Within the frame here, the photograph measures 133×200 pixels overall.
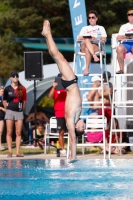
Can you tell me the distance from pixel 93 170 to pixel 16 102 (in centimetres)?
436

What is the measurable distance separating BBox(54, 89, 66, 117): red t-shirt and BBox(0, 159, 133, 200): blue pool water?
295 cm

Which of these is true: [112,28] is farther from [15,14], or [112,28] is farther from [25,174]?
[25,174]

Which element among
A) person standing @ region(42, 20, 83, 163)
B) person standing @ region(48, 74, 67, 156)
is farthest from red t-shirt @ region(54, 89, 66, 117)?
person standing @ region(42, 20, 83, 163)

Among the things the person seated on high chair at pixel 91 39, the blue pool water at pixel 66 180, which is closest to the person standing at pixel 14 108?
the person seated on high chair at pixel 91 39

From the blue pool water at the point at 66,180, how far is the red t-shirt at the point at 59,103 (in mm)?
2950

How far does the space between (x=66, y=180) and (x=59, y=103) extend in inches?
248

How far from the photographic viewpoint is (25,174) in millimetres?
9500

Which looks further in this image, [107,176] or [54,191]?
[107,176]

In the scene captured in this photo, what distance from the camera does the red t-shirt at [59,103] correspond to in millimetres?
14711

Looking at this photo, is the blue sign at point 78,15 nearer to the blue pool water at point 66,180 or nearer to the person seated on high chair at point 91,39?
the person seated on high chair at point 91,39

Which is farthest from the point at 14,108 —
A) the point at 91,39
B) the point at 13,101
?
the point at 91,39

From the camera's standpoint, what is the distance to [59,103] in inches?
583

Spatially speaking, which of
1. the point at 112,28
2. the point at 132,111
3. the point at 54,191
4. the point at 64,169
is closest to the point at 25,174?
the point at 64,169

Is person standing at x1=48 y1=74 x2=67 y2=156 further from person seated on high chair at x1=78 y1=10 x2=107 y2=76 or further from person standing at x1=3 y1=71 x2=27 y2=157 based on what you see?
person seated on high chair at x1=78 y1=10 x2=107 y2=76
